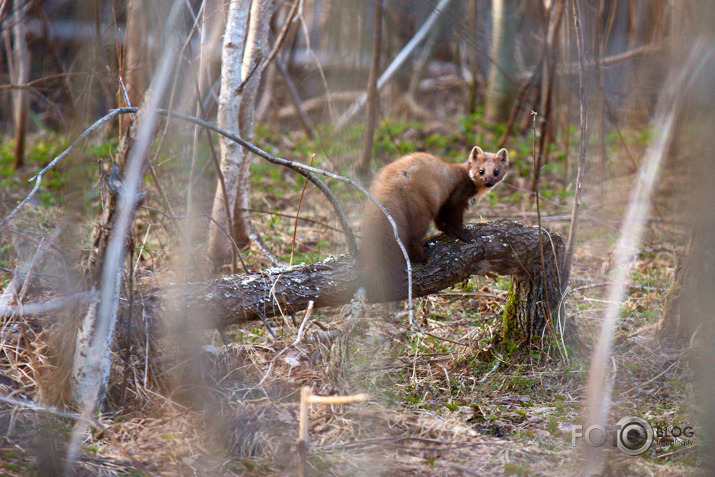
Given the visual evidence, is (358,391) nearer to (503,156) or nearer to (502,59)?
(503,156)

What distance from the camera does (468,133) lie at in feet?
31.7

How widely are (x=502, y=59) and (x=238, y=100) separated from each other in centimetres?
637

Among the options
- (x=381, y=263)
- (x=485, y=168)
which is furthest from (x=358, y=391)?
(x=485, y=168)

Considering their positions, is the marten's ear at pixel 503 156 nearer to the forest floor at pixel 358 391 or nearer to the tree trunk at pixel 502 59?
the forest floor at pixel 358 391

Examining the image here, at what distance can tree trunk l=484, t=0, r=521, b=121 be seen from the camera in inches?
392

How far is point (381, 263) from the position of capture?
3803 mm

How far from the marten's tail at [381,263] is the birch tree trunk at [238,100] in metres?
1.43

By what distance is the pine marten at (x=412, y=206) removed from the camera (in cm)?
382

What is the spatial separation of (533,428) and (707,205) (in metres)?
1.79

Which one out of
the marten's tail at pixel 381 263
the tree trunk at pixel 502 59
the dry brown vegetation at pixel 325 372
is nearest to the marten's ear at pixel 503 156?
the dry brown vegetation at pixel 325 372

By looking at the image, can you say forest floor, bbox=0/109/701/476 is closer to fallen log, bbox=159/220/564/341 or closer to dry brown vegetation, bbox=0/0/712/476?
dry brown vegetation, bbox=0/0/712/476

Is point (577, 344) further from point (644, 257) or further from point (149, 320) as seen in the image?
point (149, 320)

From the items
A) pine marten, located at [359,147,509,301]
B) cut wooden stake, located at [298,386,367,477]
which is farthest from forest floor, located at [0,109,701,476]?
pine marten, located at [359,147,509,301]

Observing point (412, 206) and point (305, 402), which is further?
point (412, 206)
